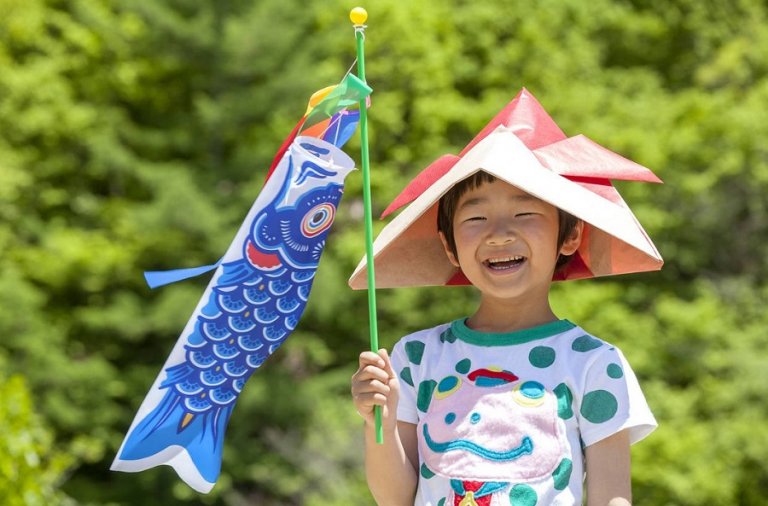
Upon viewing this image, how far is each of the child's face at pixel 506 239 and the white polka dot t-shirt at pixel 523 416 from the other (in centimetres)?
8

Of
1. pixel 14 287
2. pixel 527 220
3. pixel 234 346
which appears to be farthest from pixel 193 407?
pixel 14 287

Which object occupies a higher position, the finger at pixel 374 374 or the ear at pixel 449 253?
the ear at pixel 449 253

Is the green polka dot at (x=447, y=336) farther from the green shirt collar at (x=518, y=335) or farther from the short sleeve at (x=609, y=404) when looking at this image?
the short sleeve at (x=609, y=404)

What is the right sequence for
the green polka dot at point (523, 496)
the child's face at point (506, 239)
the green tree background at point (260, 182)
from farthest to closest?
the green tree background at point (260, 182)
the child's face at point (506, 239)
the green polka dot at point (523, 496)

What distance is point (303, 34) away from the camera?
1054 cm

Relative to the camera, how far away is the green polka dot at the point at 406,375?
6.40ft

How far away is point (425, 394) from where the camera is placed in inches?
75.9

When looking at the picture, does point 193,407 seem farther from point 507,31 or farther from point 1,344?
point 507,31

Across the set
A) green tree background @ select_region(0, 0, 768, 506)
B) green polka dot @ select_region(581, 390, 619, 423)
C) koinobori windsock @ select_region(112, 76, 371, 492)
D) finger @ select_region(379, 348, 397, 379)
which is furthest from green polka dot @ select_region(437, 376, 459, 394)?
green tree background @ select_region(0, 0, 768, 506)

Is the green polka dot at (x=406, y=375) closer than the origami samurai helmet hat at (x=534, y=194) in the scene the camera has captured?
No

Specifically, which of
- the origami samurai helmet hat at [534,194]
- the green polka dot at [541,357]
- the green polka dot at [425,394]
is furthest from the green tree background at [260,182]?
the green polka dot at [541,357]

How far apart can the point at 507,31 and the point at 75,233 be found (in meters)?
4.62

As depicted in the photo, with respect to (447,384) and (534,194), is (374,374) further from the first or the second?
(534,194)

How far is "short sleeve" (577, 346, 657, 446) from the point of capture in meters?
1.78
